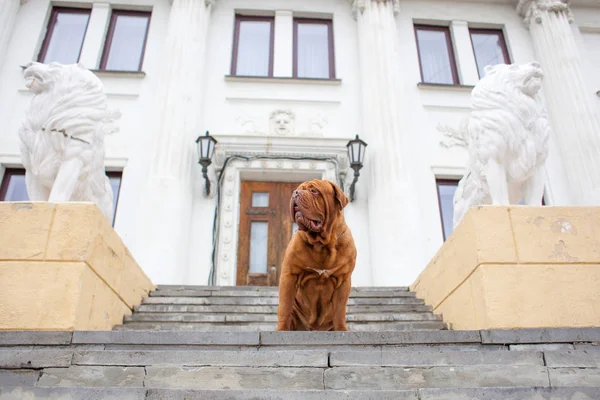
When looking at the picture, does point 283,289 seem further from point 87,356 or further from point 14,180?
point 14,180

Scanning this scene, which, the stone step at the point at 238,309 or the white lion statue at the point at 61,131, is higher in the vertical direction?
the white lion statue at the point at 61,131

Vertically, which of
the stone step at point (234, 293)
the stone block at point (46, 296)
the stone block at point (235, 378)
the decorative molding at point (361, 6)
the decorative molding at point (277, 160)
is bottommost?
the stone block at point (235, 378)

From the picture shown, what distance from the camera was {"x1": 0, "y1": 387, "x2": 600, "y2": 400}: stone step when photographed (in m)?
2.61

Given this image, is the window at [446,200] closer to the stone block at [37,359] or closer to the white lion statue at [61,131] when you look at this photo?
the white lion statue at [61,131]

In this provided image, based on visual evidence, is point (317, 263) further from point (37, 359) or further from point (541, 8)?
point (541, 8)

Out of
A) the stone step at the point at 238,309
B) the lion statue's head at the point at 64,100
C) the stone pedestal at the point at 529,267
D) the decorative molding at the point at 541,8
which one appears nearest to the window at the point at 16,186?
the stone step at the point at 238,309

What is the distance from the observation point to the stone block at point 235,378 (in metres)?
2.92

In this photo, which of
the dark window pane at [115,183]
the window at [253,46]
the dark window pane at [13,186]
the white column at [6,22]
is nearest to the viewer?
the dark window pane at [13,186]

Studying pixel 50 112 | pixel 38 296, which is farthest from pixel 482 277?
pixel 50 112

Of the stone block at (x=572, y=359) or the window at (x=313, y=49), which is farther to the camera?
the window at (x=313, y=49)

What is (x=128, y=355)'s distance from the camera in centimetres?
317

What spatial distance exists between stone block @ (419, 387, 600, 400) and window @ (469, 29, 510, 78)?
34.7 feet

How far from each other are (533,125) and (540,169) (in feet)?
1.53

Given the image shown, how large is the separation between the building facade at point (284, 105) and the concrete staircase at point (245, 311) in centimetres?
263
